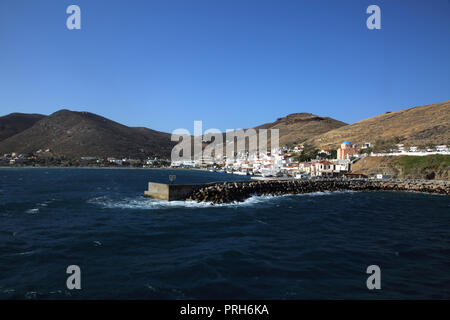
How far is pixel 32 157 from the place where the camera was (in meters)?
190

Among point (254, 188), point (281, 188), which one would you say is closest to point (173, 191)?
point (254, 188)

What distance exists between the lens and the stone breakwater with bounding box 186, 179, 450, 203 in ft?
110

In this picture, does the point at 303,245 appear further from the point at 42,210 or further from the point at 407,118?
the point at 407,118

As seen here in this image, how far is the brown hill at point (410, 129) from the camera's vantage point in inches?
3757

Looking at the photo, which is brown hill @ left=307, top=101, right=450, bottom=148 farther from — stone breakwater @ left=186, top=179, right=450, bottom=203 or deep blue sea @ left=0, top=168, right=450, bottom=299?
deep blue sea @ left=0, top=168, right=450, bottom=299

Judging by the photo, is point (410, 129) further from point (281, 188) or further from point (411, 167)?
point (281, 188)

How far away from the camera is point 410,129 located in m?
115

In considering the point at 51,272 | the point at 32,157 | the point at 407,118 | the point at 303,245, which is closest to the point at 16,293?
the point at 51,272

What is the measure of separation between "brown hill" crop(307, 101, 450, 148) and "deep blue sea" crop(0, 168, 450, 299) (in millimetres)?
83360

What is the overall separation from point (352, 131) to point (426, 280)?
161 metres

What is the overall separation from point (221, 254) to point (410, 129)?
127m

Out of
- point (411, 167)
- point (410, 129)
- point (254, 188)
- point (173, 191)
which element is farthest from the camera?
point (410, 129)

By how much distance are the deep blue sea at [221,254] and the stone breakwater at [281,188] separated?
26.0 ft

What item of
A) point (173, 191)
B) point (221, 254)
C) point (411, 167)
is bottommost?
point (221, 254)
